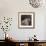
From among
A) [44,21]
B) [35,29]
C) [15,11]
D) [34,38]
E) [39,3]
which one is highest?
[39,3]

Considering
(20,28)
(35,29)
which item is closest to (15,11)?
(20,28)

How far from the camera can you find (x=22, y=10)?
176 inches

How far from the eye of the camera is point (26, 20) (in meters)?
4.49

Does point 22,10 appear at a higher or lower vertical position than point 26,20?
higher

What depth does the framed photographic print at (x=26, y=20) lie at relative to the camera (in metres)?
4.46

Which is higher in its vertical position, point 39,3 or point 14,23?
point 39,3

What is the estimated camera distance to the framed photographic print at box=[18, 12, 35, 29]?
4.46 meters

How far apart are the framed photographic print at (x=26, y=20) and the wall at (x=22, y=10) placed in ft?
0.34

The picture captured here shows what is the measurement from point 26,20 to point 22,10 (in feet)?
1.23

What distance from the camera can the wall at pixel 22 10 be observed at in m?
4.43

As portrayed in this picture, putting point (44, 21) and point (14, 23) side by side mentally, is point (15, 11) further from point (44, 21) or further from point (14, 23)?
point (44, 21)

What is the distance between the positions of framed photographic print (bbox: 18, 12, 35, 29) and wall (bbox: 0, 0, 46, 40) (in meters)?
0.10

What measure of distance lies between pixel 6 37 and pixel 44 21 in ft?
4.64

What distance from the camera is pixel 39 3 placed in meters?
4.49
